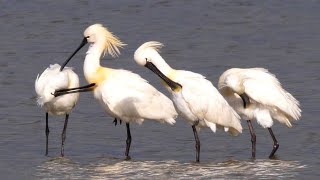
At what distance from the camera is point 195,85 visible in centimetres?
1291

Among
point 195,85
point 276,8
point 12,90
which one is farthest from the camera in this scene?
point 276,8

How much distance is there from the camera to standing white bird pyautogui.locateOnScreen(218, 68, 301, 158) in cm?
1333

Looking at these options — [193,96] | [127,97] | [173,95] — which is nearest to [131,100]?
[127,97]

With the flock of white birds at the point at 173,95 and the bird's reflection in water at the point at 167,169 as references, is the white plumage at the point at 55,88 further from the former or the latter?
the bird's reflection in water at the point at 167,169

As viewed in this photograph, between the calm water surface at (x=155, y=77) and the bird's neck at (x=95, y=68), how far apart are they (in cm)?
89

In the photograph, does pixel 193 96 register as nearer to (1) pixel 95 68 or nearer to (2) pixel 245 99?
(2) pixel 245 99

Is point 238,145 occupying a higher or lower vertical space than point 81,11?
lower

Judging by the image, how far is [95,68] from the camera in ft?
45.5

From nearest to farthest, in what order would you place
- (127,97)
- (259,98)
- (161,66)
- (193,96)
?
(193,96), (161,66), (259,98), (127,97)

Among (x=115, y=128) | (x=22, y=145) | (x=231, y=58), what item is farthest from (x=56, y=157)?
(x=231, y=58)

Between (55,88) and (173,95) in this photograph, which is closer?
(173,95)

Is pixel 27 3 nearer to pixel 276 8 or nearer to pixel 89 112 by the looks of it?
pixel 276 8

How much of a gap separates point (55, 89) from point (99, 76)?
1.94ft

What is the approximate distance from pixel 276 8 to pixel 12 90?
7.15 meters
